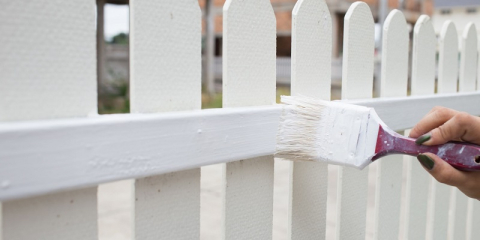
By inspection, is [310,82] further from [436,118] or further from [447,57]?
[447,57]

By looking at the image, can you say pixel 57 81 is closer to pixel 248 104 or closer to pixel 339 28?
pixel 248 104

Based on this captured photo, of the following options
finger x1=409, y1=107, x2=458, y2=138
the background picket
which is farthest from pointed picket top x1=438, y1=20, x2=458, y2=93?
finger x1=409, y1=107, x2=458, y2=138

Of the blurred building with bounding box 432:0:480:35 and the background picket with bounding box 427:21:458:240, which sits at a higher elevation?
the blurred building with bounding box 432:0:480:35

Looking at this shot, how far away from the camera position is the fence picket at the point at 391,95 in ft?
4.88

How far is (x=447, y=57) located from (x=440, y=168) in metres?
0.94

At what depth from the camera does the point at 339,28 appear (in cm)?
1620

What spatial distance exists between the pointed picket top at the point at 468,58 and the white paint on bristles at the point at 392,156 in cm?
50

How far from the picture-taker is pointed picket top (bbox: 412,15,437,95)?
1597 mm

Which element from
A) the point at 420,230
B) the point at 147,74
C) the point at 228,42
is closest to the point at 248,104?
the point at 228,42

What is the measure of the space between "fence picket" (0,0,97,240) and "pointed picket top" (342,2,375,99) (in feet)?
2.47

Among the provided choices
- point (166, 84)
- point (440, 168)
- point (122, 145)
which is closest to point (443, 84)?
point (440, 168)

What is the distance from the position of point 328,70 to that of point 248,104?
0.32 metres

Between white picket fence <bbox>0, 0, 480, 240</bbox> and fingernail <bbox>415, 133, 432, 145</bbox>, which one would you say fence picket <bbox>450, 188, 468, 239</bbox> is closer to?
white picket fence <bbox>0, 0, 480, 240</bbox>

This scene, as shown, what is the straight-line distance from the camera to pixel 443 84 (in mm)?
1799
